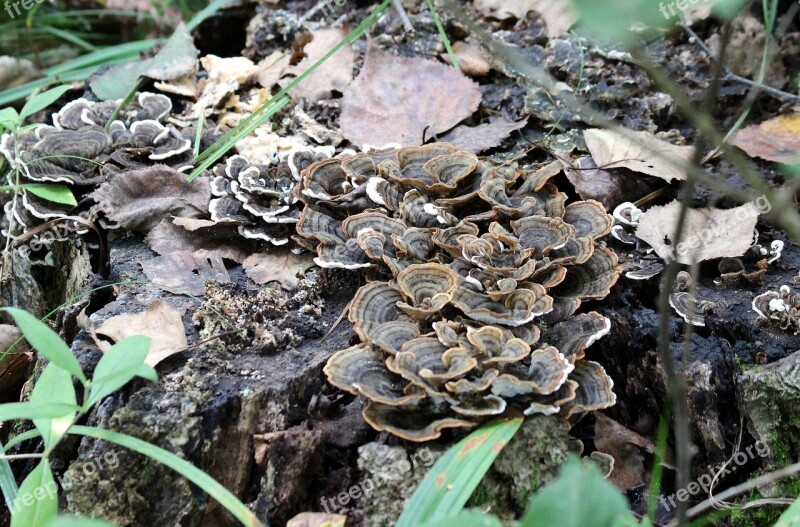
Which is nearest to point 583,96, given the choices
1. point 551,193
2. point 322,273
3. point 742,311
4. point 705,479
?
point 551,193

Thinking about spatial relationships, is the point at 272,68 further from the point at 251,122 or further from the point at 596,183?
the point at 596,183

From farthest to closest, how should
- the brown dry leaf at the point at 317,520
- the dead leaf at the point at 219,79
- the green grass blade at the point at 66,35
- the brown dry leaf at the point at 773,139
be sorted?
the green grass blade at the point at 66,35 → the dead leaf at the point at 219,79 → the brown dry leaf at the point at 773,139 → the brown dry leaf at the point at 317,520

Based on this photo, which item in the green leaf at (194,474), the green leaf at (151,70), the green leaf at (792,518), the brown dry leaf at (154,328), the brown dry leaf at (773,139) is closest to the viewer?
the green leaf at (792,518)

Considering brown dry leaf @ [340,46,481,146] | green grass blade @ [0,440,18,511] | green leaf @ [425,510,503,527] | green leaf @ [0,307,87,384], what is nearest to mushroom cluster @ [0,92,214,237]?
brown dry leaf @ [340,46,481,146]

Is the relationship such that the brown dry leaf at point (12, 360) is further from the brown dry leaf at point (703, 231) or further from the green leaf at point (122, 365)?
the brown dry leaf at point (703, 231)

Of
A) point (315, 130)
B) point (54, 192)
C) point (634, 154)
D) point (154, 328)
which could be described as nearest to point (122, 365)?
point (154, 328)

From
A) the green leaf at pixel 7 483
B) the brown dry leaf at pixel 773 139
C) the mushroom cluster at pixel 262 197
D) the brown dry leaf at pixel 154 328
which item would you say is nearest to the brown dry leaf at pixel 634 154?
the brown dry leaf at pixel 773 139
